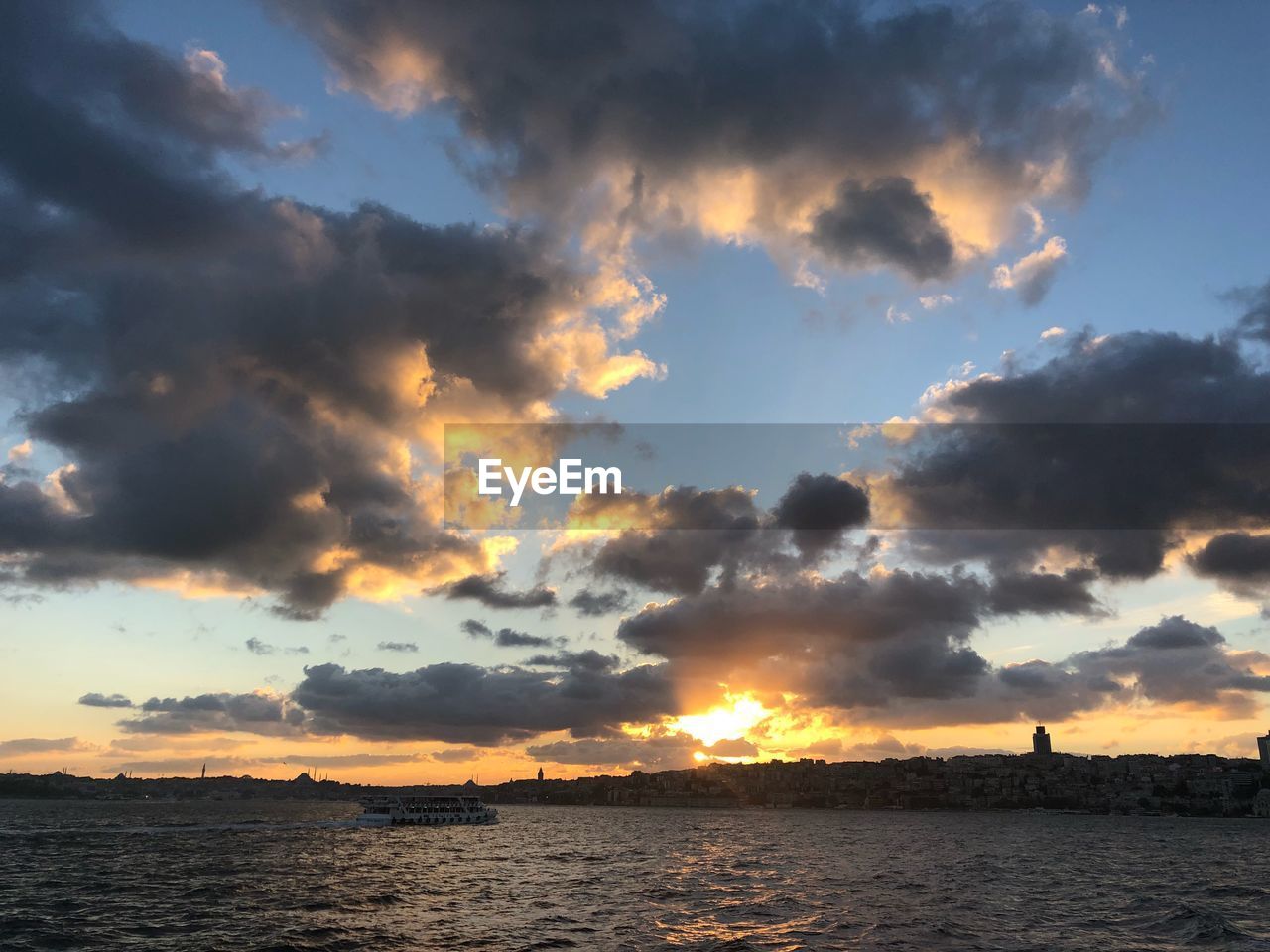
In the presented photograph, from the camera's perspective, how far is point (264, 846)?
150125 millimetres

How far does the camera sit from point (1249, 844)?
634 ft

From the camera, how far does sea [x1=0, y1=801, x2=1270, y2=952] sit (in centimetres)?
6494

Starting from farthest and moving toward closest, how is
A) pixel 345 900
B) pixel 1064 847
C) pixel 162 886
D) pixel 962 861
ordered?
pixel 1064 847
pixel 962 861
pixel 162 886
pixel 345 900

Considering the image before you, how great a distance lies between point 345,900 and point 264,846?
79518mm

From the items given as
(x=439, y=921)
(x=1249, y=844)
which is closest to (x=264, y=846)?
(x=439, y=921)

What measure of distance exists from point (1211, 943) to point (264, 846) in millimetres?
Answer: 142799

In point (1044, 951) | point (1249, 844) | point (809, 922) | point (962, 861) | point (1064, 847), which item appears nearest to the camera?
point (1044, 951)

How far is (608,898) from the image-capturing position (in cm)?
8725

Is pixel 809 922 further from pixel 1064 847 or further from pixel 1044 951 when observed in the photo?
pixel 1064 847

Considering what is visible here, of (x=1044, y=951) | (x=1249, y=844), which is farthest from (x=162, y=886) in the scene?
(x=1249, y=844)

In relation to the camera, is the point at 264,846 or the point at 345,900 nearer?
the point at 345,900

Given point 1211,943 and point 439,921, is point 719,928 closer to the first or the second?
point 439,921

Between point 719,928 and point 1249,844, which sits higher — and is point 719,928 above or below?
above

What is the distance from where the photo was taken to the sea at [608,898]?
213 feet
